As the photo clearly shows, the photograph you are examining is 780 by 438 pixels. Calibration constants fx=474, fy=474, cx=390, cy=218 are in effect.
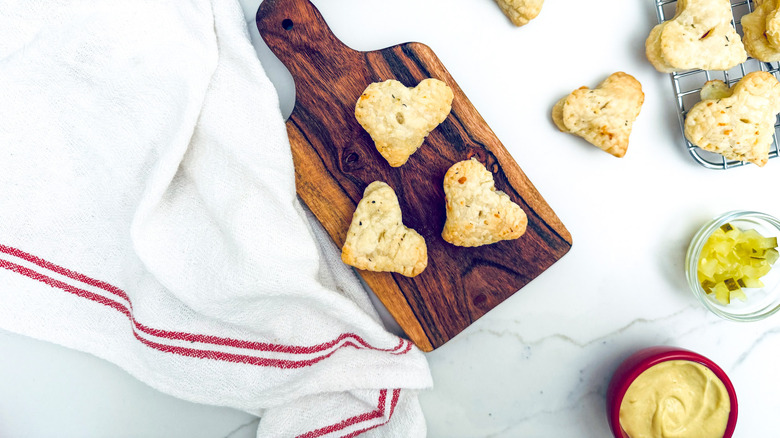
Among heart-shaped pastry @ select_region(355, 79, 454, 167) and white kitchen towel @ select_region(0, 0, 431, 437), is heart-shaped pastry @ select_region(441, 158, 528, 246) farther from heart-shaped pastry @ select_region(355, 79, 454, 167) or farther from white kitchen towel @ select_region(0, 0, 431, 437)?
white kitchen towel @ select_region(0, 0, 431, 437)

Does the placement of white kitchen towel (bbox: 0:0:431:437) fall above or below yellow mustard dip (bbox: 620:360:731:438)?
above

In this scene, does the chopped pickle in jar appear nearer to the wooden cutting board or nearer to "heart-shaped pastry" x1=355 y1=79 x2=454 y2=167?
the wooden cutting board

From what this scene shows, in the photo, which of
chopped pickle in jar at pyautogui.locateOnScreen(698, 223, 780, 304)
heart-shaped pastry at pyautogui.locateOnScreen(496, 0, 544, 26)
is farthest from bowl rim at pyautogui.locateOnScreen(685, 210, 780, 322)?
heart-shaped pastry at pyautogui.locateOnScreen(496, 0, 544, 26)

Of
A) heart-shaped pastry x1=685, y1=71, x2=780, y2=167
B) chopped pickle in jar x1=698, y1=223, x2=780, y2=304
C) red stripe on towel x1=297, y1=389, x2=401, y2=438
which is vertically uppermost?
heart-shaped pastry x1=685, y1=71, x2=780, y2=167

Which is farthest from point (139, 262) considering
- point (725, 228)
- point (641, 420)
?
point (725, 228)

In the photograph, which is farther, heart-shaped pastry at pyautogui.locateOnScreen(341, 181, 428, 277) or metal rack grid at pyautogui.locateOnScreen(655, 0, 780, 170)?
metal rack grid at pyautogui.locateOnScreen(655, 0, 780, 170)

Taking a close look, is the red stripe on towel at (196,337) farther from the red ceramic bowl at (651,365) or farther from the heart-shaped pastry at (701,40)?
the heart-shaped pastry at (701,40)

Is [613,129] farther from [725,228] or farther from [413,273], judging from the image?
[413,273]

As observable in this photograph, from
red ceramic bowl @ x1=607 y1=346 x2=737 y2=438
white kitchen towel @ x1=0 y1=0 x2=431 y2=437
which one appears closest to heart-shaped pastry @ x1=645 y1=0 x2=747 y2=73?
red ceramic bowl @ x1=607 y1=346 x2=737 y2=438
